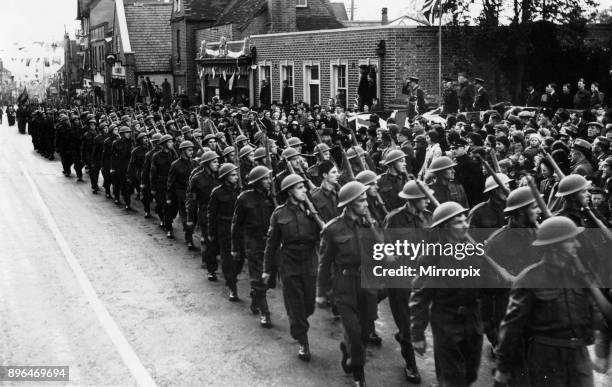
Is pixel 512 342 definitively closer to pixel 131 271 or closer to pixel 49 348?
pixel 49 348

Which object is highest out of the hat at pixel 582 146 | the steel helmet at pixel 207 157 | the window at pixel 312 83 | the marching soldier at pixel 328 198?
the window at pixel 312 83

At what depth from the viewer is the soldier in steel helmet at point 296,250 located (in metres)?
9.23

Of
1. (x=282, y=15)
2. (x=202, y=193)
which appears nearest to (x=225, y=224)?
(x=202, y=193)

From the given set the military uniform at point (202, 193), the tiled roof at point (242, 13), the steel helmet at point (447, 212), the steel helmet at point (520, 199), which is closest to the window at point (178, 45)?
the tiled roof at point (242, 13)

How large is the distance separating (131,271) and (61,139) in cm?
1387

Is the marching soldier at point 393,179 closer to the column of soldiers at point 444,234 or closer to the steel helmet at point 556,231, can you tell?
the column of soldiers at point 444,234

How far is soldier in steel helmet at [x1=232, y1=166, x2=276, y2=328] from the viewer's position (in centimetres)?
1065

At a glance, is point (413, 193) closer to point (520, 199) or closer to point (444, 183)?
point (520, 199)

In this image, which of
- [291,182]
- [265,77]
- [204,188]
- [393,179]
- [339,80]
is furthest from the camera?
[265,77]

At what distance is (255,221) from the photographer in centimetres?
1072

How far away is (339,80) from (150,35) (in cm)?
2966

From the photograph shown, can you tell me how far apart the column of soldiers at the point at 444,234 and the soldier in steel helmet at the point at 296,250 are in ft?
0.04

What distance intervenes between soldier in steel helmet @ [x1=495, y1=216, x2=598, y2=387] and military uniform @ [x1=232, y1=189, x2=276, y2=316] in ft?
16.3

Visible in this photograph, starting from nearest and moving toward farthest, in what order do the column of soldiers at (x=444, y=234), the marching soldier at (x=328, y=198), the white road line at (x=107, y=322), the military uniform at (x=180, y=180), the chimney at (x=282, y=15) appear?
the column of soldiers at (x=444, y=234)
the white road line at (x=107, y=322)
the marching soldier at (x=328, y=198)
the military uniform at (x=180, y=180)
the chimney at (x=282, y=15)
